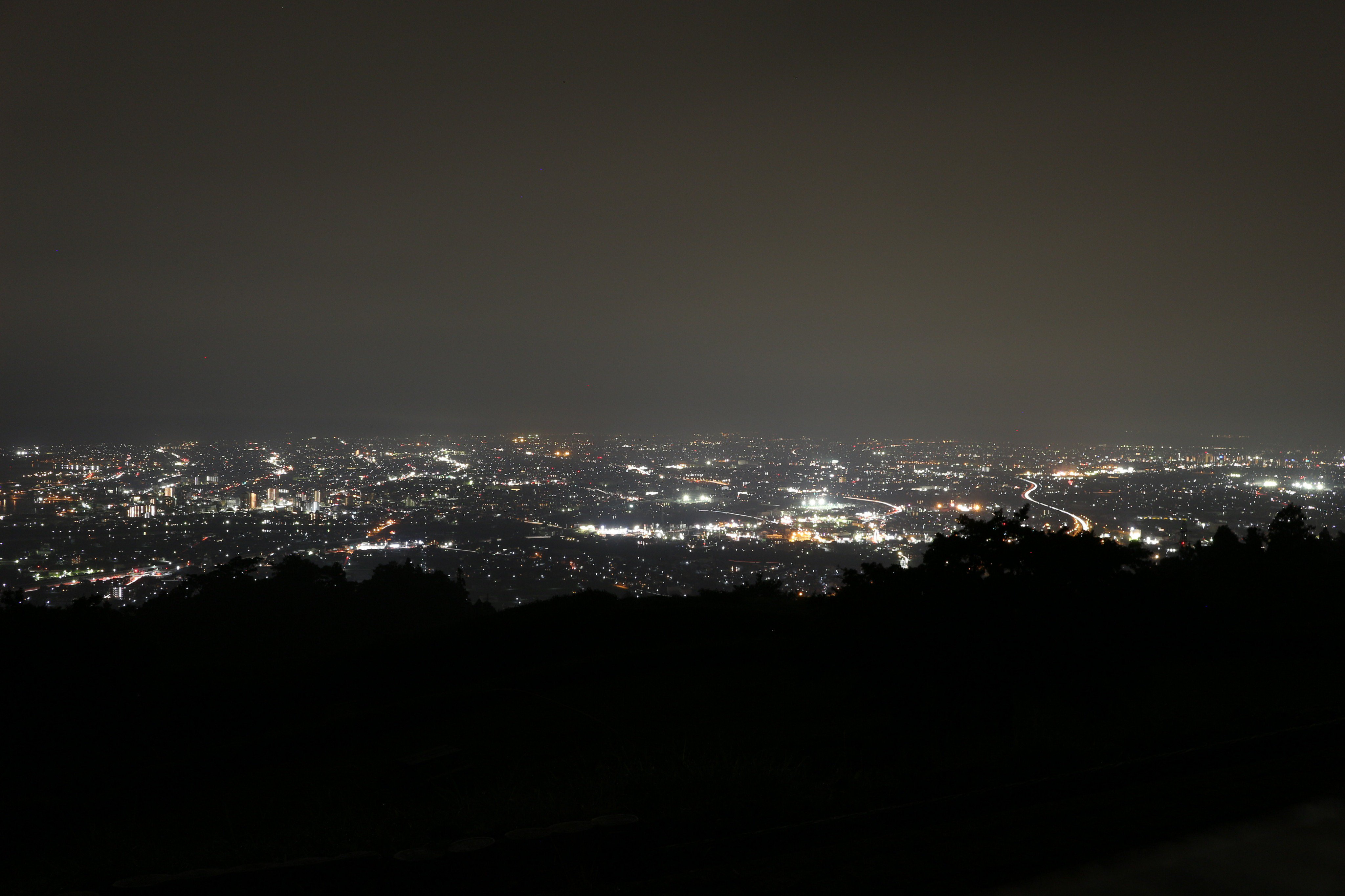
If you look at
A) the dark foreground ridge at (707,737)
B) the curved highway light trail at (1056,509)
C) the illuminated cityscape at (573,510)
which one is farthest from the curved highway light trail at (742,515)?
the dark foreground ridge at (707,737)

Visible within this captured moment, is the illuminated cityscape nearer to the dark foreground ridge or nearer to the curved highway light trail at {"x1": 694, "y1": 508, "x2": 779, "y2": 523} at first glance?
the curved highway light trail at {"x1": 694, "y1": 508, "x2": 779, "y2": 523}

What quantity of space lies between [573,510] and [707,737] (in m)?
44.9

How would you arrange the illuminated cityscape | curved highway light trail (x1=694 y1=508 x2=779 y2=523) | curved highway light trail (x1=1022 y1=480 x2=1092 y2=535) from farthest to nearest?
curved highway light trail (x1=694 y1=508 x2=779 y2=523) → curved highway light trail (x1=1022 y1=480 x2=1092 y2=535) → the illuminated cityscape

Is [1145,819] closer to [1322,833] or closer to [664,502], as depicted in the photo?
[1322,833]

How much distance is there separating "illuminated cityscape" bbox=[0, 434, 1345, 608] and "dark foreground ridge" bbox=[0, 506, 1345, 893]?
2.47m

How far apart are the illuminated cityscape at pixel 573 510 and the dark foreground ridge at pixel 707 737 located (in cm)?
247

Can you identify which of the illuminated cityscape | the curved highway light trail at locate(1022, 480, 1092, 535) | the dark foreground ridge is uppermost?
the dark foreground ridge

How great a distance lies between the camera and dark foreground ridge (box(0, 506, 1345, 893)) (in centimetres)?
292

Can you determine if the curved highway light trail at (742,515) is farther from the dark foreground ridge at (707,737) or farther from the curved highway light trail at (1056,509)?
the dark foreground ridge at (707,737)

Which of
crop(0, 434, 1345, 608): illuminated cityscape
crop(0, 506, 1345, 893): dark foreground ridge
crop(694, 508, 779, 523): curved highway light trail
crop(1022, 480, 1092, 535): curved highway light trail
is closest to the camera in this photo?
crop(0, 506, 1345, 893): dark foreground ridge

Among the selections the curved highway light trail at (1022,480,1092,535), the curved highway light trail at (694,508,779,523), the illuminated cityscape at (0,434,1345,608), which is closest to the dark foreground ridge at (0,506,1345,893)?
the illuminated cityscape at (0,434,1345,608)

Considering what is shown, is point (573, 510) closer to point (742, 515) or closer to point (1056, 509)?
point (742, 515)

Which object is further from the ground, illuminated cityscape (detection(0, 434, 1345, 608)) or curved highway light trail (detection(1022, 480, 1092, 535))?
curved highway light trail (detection(1022, 480, 1092, 535))

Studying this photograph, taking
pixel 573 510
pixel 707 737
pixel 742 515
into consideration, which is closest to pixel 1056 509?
pixel 742 515
